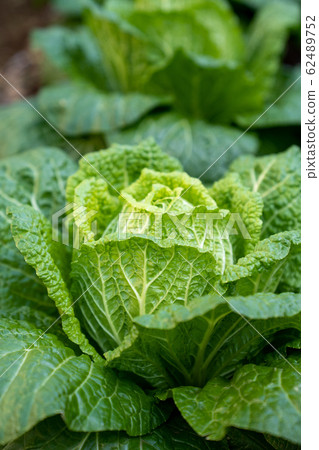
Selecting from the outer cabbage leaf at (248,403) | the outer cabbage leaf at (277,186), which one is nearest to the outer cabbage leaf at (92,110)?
the outer cabbage leaf at (277,186)

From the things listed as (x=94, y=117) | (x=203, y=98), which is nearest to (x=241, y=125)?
(x=203, y=98)

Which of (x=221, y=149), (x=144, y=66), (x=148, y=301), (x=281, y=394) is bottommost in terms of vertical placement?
(x=281, y=394)

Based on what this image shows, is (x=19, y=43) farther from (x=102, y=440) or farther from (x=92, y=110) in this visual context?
(x=102, y=440)

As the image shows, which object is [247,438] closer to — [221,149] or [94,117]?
[221,149]

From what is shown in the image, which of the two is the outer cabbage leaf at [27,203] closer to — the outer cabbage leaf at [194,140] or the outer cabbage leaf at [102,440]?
the outer cabbage leaf at [102,440]

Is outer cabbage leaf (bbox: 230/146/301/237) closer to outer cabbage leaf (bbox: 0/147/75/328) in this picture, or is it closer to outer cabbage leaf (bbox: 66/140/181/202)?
outer cabbage leaf (bbox: 66/140/181/202)
